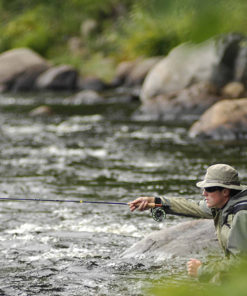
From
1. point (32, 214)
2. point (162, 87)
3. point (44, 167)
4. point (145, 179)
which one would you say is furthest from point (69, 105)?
point (32, 214)

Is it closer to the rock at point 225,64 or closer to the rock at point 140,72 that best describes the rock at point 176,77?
the rock at point 225,64

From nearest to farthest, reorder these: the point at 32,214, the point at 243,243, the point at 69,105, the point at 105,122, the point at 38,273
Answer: the point at 243,243 → the point at 38,273 → the point at 32,214 → the point at 105,122 → the point at 69,105

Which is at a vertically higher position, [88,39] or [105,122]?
[88,39]

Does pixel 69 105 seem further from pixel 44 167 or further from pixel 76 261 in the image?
pixel 76 261

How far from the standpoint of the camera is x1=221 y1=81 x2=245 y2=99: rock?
18125 millimetres

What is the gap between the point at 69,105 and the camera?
21500 millimetres

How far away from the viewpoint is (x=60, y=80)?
2744 centimetres

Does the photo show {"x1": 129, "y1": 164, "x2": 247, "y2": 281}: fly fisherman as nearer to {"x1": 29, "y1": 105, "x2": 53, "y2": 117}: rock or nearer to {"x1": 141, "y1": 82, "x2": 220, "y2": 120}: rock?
{"x1": 141, "y1": 82, "x2": 220, "y2": 120}: rock

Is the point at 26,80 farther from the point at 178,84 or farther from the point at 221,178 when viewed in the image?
the point at 221,178

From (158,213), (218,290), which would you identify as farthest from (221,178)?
(218,290)

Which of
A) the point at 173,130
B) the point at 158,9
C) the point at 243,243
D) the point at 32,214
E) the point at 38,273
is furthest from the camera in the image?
the point at 173,130

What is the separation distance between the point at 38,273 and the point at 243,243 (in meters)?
2.84

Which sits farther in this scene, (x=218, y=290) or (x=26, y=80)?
(x=26, y=80)

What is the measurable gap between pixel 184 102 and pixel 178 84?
1670 mm
